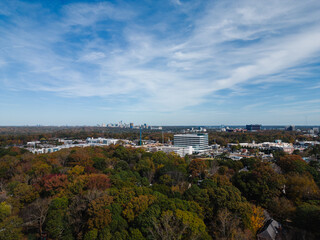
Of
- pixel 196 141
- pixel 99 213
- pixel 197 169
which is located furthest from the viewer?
pixel 196 141

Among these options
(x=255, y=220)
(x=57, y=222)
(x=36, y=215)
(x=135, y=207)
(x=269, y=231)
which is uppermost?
(x=135, y=207)

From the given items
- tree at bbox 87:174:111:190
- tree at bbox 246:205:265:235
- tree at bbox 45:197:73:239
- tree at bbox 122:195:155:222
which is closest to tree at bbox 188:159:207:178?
tree at bbox 246:205:265:235

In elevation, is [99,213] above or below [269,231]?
above

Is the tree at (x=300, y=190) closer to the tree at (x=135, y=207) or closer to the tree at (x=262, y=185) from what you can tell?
the tree at (x=262, y=185)

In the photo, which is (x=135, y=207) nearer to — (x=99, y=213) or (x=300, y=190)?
(x=99, y=213)

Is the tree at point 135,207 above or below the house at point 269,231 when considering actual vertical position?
above

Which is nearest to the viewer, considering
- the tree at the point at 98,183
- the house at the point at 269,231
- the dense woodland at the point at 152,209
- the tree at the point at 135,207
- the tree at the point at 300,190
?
the dense woodland at the point at 152,209

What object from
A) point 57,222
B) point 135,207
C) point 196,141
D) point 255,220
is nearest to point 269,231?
point 255,220

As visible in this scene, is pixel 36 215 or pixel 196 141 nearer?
pixel 36 215

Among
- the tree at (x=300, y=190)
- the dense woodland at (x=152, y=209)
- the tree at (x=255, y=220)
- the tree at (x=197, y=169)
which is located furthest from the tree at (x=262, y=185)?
the tree at (x=197, y=169)

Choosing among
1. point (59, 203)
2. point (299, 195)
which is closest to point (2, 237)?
point (59, 203)

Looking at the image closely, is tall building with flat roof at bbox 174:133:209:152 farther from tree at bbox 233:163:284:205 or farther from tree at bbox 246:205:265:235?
tree at bbox 246:205:265:235

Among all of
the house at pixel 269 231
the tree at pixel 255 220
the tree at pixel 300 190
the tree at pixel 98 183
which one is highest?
the tree at pixel 98 183
